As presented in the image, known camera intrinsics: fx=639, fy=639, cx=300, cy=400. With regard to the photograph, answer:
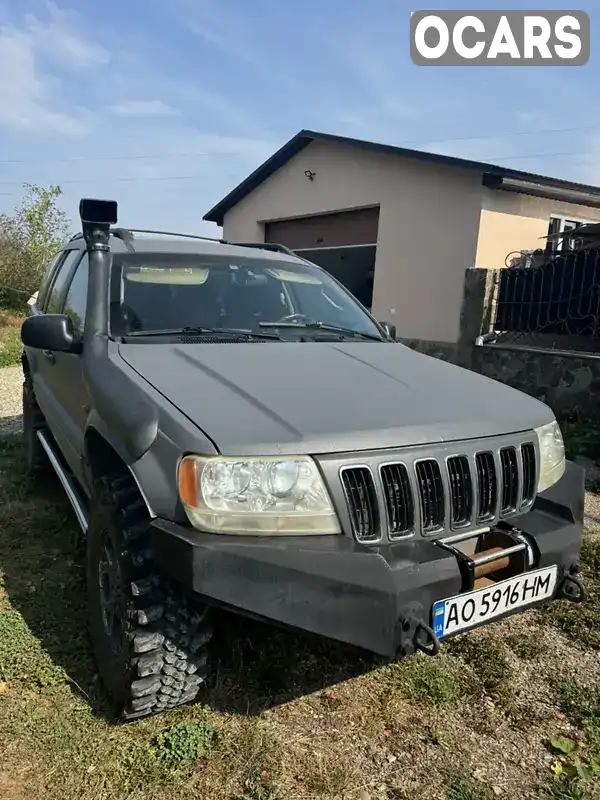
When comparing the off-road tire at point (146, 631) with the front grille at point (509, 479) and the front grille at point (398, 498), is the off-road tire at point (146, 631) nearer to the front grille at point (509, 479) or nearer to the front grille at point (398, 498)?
the front grille at point (398, 498)

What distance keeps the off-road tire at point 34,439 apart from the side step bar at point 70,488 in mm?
178

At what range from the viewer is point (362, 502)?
2.19 m

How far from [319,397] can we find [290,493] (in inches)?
18.9

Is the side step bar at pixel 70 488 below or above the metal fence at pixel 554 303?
below

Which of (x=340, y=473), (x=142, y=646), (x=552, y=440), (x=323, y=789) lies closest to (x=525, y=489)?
(x=552, y=440)

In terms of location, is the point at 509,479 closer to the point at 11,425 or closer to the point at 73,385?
the point at 73,385

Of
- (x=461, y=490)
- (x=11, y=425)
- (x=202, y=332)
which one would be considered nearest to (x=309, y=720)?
(x=461, y=490)

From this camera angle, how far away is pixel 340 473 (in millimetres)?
2150

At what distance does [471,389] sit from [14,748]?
2275 mm

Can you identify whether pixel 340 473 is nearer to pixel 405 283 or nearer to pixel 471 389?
pixel 471 389

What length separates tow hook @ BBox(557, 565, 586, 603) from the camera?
2580mm

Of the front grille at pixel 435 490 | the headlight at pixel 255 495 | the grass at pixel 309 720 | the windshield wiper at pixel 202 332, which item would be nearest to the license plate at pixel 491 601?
the front grille at pixel 435 490

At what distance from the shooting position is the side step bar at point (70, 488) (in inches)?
124

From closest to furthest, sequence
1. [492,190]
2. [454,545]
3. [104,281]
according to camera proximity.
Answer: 1. [454,545]
2. [104,281]
3. [492,190]
